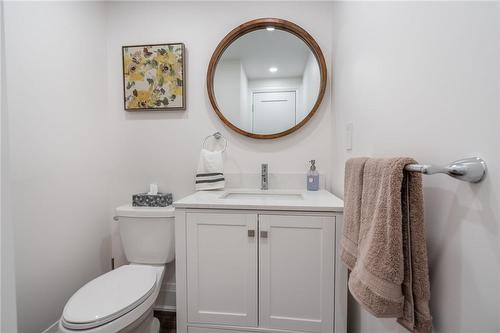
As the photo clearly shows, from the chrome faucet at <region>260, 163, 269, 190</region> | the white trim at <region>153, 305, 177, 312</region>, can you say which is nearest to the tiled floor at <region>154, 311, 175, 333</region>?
the white trim at <region>153, 305, 177, 312</region>

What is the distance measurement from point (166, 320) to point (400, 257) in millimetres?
1503

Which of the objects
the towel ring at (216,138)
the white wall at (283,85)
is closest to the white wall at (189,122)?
the towel ring at (216,138)

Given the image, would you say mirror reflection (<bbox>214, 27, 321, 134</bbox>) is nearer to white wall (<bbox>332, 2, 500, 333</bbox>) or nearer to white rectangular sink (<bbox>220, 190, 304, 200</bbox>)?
white rectangular sink (<bbox>220, 190, 304, 200</bbox>)

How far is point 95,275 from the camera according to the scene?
1462 millimetres

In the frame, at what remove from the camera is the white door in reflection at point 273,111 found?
4.74 ft

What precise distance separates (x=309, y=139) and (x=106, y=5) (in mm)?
1701

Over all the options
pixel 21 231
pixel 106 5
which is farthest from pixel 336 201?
pixel 106 5

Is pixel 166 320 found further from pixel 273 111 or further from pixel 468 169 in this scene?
pixel 468 169

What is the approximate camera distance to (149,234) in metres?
1.29

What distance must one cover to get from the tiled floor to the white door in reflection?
1.34 metres

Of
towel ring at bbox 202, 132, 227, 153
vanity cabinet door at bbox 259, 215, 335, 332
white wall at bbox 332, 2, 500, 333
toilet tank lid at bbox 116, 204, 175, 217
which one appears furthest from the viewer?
towel ring at bbox 202, 132, 227, 153

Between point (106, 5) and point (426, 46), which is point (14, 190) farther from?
point (426, 46)

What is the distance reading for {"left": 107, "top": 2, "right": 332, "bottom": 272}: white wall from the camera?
56.9 inches

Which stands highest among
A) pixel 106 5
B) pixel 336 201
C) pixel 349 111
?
pixel 106 5
